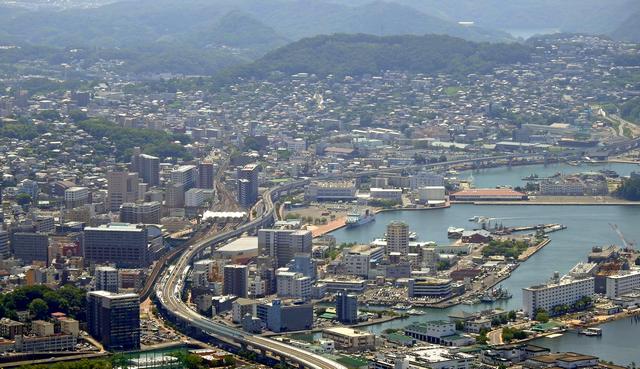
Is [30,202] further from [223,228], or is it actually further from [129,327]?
[129,327]

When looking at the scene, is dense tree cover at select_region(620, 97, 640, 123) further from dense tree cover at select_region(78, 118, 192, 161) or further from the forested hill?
dense tree cover at select_region(78, 118, 192, 161)

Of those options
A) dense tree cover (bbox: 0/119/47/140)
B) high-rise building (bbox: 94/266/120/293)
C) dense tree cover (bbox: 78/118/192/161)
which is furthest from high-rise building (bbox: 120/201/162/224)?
dense tree cover (bbox: 0/119/47/140)

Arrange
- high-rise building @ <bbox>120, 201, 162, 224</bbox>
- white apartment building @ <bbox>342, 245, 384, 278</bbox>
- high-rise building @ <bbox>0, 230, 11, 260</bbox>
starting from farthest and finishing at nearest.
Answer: high-rise building @ <bbox>120, 201, 162, 224</bbox>
high-rise building @ <bbox>0, 230, 11, 260</bbox>
white apartment building @ <bbox>342, 245, 384, 278</bbox>

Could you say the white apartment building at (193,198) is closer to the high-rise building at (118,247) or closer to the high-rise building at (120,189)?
the high-rise building at (120,189)

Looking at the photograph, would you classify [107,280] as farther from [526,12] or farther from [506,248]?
[526,12]

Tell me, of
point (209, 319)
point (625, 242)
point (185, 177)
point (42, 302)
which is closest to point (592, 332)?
point (209, 319)
